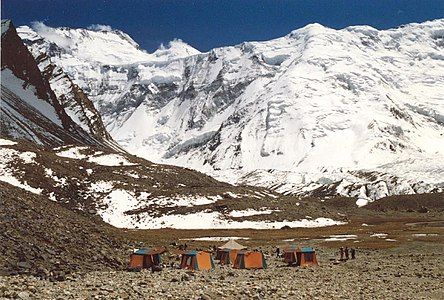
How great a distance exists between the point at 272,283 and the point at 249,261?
1425 centimetres

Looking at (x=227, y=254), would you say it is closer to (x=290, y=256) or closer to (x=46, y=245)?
(x=290, y=256)

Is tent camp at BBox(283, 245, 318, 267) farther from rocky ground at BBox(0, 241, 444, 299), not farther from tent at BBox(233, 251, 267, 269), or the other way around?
tent at BBox(233, 251, 267, 269)

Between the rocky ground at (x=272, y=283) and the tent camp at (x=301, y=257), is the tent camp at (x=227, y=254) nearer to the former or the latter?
the rocky ground at (x=272, y=283)

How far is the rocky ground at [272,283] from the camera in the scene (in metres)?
25.3

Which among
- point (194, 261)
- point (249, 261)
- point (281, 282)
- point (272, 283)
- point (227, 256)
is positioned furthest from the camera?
point (227, 256)

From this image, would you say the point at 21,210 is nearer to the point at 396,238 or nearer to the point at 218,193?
the point at 396,238

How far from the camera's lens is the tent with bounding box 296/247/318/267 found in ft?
176

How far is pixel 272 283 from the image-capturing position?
118 ft

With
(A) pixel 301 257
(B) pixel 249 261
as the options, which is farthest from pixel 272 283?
(A) pixel 301 257

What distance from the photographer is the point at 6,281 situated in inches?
1001

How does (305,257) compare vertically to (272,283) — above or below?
above

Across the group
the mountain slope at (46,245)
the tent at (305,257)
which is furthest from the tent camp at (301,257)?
the mountain slope at (46,245)

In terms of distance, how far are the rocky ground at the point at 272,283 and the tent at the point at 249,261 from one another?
1.22 metres

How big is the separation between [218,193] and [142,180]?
66.2 ft
